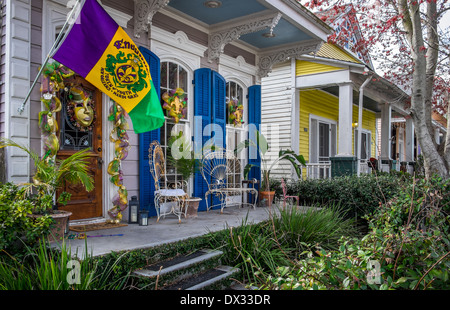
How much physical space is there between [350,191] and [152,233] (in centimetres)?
456

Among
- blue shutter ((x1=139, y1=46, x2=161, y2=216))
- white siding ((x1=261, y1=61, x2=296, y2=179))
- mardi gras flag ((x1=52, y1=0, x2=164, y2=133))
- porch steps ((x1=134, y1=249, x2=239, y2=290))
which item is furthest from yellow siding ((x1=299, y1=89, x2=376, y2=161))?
porch steps ((x1=134, y1=249, x2=239, y2=290))

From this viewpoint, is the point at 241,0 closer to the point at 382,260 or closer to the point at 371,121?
the point at 382,260

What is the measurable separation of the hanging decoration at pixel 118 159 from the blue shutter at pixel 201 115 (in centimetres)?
162

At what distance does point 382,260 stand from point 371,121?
14.2 m

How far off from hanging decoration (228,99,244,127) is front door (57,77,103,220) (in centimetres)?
302

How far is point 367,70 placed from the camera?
8.59 meters

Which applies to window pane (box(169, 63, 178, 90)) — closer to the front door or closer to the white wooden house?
the white wooden house

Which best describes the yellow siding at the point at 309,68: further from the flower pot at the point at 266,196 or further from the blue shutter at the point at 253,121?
the flower pot at the point at 266,196

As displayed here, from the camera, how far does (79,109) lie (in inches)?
180

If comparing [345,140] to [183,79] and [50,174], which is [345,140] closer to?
[183,79]

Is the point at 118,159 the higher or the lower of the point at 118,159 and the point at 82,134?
the lower

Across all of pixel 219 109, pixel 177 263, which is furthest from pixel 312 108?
pixel 177 263

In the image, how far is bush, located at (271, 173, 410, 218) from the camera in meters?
7.03

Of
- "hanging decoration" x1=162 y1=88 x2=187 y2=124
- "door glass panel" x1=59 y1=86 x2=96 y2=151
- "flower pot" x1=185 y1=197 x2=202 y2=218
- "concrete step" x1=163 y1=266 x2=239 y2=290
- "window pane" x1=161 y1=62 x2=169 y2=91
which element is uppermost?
"window pane" x1=161 y1=62 x2=169 y2=91
